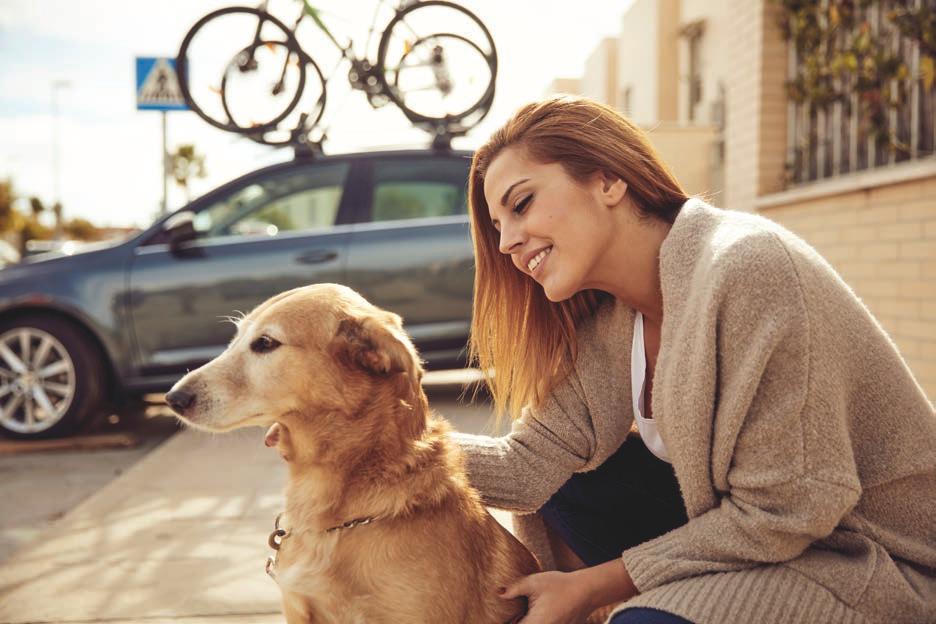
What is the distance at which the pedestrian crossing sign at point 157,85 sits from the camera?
6809mm

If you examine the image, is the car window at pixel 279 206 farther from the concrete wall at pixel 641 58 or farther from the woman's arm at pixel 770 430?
the concrete wall at pixel 641 58

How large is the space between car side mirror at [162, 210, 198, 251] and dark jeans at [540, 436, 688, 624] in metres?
3.72

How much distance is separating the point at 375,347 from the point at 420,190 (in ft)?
11.9

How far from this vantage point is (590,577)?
6.78 feet

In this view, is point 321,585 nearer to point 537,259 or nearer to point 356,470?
point 356,470

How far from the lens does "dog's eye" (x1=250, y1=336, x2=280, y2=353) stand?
2396 millimetres

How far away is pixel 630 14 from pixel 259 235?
16.1 m

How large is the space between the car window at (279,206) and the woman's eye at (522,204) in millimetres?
3579

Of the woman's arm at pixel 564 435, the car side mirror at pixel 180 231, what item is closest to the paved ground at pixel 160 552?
the woman's arm at pixel 564 435

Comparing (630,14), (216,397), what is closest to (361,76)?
(216,397)

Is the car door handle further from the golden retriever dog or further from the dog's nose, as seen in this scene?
the dog's nose

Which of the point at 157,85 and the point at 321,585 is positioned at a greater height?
the point at 157,85

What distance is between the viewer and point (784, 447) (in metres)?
1.71

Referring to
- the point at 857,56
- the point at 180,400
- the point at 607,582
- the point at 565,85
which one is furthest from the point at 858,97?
the point at 565,85
